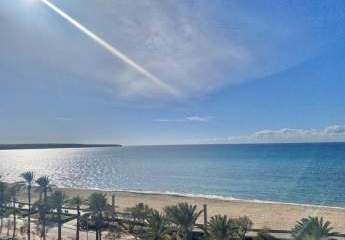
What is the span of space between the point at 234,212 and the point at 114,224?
20099 mm

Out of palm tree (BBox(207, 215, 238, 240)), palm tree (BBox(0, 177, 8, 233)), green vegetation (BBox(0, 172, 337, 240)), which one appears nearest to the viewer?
palm tree (BBox(207, 215, 238, 240))

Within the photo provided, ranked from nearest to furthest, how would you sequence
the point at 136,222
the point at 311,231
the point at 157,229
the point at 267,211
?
the point at 311,231, the point at 157,229, the point at 136,222, the point at 267,211

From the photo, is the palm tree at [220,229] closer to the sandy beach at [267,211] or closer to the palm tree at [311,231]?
the palm tree at [311,231]

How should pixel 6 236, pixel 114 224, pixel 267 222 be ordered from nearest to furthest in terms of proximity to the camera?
pixel 6 236 → pixel 114 224 → pixel 267 222

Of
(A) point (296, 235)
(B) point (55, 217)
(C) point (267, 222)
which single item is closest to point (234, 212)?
(C) point (267, 222)

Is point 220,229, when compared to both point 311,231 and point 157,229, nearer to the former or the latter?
point 157,229

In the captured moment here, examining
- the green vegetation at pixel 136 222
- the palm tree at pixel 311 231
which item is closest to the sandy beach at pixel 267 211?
the green vegetation at pixel 136 222

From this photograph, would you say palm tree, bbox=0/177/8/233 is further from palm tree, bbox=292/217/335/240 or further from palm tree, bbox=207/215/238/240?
palm tree, bbox=292/217/335/240

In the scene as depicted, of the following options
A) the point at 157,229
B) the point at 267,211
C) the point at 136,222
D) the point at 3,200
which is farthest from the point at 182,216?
the point at 267,211

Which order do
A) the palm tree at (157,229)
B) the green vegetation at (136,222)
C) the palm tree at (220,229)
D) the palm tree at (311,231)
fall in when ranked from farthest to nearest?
the palm tree at (157,229), the green vegetation at (136,222), the palm tree at (220,229), the palm tree at (311,231)

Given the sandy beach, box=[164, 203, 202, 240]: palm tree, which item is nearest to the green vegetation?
box=[164, 203, 202, 240]: palm tree

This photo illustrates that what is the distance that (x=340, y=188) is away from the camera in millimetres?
70938

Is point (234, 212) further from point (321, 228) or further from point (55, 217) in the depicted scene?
point (321, 228)

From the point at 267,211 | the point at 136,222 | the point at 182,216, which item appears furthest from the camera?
the point at 267,211
